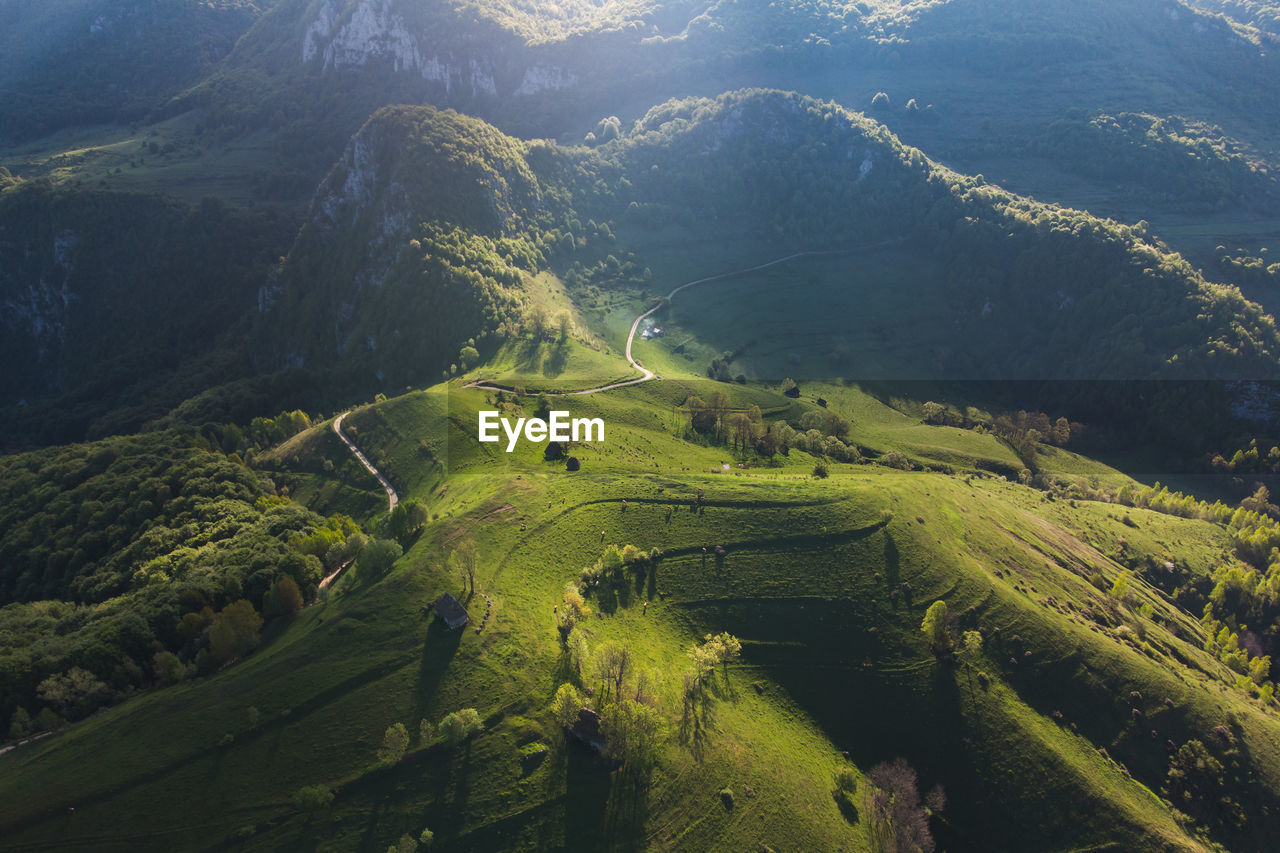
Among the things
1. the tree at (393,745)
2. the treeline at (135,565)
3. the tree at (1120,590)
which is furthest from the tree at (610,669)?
the tree at (1120,590)

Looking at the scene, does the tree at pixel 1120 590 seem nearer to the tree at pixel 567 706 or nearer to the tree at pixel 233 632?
the tree at pixel 567 706

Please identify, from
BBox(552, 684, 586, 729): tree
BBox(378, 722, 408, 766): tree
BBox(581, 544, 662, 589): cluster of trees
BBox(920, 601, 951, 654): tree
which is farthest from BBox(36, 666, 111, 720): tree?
BBox(920, 601, 951, 654): tree

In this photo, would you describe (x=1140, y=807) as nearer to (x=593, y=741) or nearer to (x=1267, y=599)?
(x=593, y=741)

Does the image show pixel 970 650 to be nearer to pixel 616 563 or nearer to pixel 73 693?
pixel 616 563

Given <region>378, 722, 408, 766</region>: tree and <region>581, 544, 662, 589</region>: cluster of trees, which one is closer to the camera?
<region>378, 722, 408, 766</region>: tree

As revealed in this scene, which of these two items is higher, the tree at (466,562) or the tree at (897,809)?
the tree at (466,562)

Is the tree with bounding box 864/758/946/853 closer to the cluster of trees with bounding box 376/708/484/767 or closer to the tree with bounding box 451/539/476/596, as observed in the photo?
the cluster of trees with bounding box 376/708/484/767
